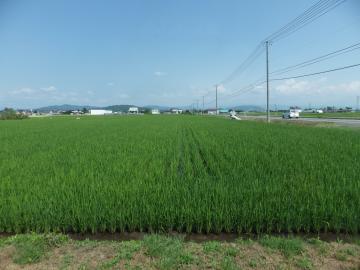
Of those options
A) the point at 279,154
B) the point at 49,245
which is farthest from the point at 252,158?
the point at 49,245

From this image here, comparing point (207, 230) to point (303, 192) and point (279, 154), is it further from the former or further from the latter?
point (279, 154)

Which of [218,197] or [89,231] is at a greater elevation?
[218,197]

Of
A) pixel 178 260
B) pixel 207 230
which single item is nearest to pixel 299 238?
pixel 207 230

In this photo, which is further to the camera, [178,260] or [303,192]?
[303,192]

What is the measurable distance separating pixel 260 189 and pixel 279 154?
16.8ft

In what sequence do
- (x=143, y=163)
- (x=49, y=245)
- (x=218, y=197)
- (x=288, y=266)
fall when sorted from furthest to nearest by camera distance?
(x=143, y=163)
(x=218, y=197)
(x=49, y=245)
(x=288, y=266)

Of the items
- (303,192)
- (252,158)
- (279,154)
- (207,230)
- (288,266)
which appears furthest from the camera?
(279,154)

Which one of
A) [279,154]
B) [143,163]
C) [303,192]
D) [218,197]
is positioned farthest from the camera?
[279,154]

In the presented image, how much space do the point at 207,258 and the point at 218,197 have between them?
1.63 metres

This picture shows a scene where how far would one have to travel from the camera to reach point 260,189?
5609mm

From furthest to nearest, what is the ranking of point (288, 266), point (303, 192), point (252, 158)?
point (252, 158) < point (303, 192) < point (288, 266)

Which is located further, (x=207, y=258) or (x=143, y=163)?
(x=143, y=163)

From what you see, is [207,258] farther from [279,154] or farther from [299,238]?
[279,154]

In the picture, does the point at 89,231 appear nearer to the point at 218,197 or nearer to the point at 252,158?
the point at 218,197
